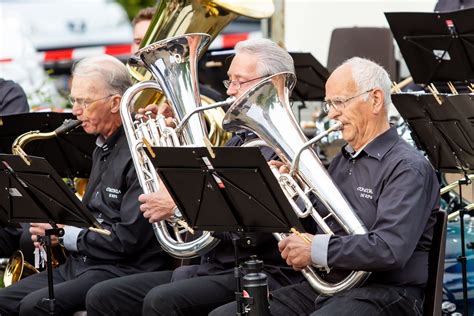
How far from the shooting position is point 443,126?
5230mm

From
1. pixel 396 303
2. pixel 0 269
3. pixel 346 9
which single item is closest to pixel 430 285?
pixel 396 303

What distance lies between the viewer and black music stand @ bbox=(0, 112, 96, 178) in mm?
6250

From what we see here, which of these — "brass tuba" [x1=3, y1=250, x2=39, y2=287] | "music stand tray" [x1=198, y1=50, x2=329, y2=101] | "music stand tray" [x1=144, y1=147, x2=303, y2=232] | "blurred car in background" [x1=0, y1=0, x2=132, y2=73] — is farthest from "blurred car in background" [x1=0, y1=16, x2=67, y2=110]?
"music stand tray" [x1=144, y1=147, x2=303, y2=232]

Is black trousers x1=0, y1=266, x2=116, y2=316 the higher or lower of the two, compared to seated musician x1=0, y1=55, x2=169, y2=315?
lower

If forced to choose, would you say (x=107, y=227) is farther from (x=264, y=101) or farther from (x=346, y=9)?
(x=346, y=9)

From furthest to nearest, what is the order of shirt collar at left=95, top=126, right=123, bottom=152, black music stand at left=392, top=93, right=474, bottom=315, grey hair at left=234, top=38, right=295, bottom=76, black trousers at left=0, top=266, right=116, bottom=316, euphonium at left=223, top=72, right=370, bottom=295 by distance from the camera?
shirt collar at left=95, top=126, right=123, bottom=152, black trousers at left=0, top=266, right=116, bottom=316, grey hair at left=234, top=38, right=295, bottom=76, black music stand at left=392, top=93, right=474, bottom=315, euphonium at left=223, top=72, right=370, bottom=295

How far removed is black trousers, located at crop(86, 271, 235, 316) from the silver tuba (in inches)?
6.5

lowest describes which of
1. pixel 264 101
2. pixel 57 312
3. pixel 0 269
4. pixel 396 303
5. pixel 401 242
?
pixel 0 269

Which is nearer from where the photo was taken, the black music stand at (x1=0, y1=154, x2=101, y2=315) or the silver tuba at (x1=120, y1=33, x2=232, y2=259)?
the black music stand at (x1=0, y1=154, x2=101, y2=315)

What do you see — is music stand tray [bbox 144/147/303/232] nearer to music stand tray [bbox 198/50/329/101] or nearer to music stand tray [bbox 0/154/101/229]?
music stand tray [bbox 0/154/101/229]

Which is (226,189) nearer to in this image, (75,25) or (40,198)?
(40,198)

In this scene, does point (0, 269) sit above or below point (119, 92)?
below

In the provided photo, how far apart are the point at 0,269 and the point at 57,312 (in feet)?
5.76

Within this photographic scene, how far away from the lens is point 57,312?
221 inches
